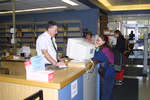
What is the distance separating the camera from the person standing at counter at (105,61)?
111 inches

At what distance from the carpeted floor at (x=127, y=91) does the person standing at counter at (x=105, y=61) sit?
106cm

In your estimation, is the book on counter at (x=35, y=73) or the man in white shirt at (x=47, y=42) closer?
the book on counter at (x=35, y=73)

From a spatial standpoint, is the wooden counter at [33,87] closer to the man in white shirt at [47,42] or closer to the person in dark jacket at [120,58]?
the man in white shirt at [47,42]

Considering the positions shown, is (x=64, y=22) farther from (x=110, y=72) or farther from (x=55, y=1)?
(x=110, y=72)

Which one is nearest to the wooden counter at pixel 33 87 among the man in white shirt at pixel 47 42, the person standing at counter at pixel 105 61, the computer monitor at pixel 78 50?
the computer monitor at pixel 78 50

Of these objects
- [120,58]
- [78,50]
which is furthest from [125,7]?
[78,50]

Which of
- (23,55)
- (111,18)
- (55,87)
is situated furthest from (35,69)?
(111,18)

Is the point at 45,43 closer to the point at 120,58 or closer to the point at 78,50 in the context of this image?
the point at 78,50

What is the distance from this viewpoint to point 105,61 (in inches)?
112

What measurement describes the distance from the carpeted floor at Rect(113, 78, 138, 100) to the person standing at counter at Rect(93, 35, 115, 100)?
1.06 metres

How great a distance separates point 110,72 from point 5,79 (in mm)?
1897

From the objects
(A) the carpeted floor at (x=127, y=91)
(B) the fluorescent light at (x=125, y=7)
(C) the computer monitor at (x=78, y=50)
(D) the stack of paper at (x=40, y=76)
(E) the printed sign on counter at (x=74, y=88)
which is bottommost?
(A) the carpeted floor at (x=127, y=91)

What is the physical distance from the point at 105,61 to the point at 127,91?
2.00 m

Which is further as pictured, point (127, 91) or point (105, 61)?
point (127, 91)
